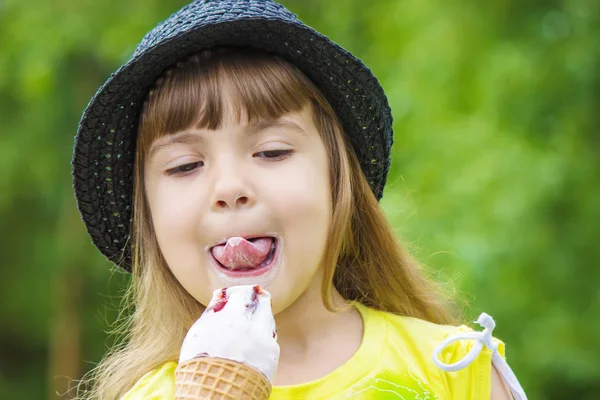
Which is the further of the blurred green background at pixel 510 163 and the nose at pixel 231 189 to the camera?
the blurred green background at pixel 510 163

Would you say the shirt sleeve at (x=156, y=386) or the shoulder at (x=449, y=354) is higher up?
the shirt sleeve at (x=156, y=386)

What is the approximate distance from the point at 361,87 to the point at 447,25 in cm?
248

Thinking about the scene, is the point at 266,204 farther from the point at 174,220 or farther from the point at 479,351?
the point at 479,351

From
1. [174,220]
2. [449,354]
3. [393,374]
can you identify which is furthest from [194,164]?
[449,354]

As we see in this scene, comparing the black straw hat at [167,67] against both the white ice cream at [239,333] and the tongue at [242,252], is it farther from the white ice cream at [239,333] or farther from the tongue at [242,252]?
the white ice cream at [239,333]

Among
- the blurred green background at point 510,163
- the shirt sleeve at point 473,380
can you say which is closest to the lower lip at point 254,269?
the shirt sleeve at point 473,380

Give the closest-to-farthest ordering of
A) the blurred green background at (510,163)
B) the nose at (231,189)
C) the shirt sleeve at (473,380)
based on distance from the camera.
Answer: the nose at (231,189) < the shirt sleeve at (473,380) < the blurred green background at (510,163)

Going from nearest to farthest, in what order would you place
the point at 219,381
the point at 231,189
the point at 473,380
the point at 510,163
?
the point at 219,381
the point at 231,189
the point at 473,380
the point at 510,163

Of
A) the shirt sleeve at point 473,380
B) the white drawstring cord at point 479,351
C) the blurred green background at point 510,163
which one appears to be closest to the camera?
the white drawstring cord at point 479,351

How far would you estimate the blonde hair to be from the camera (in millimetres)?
2305

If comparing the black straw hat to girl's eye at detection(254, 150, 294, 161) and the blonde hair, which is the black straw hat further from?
girl's eye at detection(254, 150, 294, 161)

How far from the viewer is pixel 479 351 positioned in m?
2.28

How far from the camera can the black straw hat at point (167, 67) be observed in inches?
91.0

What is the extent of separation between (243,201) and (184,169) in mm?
223
